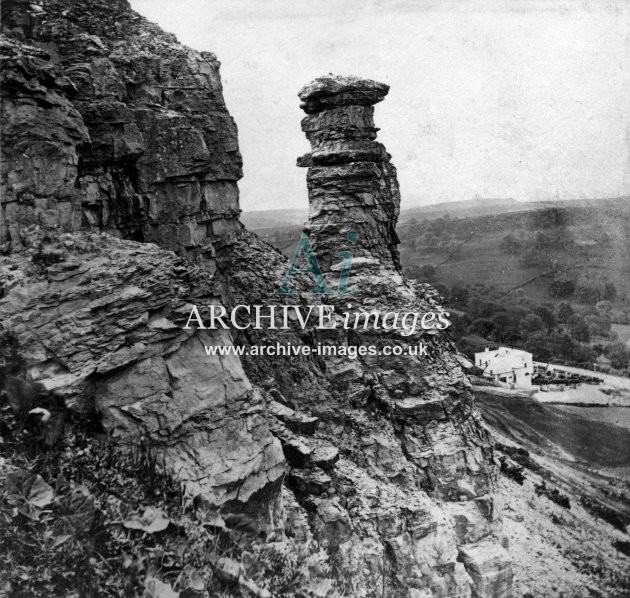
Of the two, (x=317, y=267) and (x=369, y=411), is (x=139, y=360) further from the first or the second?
(x=317, y=267)

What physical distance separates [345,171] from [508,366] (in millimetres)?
35390

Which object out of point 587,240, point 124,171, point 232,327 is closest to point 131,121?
point 124,171

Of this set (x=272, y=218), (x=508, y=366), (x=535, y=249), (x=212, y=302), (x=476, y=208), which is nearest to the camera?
(x=212, y=302)

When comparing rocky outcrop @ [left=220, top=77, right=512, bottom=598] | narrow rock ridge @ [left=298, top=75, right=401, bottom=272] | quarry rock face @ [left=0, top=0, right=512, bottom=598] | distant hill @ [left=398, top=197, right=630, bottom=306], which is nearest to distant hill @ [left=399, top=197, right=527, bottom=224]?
distant hill @ [left=398, top=197, right=630, bottom=306]

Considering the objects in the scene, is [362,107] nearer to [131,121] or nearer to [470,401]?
[131,121]

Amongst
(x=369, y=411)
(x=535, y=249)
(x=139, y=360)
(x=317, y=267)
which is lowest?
(x=369, y=411)

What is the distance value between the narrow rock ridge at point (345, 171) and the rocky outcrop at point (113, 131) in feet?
14.0

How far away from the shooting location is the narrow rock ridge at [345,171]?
2408 centimetres

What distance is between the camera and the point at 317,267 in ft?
79.4

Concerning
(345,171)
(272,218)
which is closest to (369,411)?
(345,171)

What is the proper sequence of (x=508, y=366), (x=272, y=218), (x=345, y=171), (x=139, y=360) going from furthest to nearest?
(x=272, y=218) < (x=508, y=366) < (x=345, y=171) < (x=139, y=360)

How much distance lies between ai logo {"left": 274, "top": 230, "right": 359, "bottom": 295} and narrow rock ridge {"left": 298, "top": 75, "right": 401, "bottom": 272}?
0.75ft

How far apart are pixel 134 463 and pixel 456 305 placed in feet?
217

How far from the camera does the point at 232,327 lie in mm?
20406
